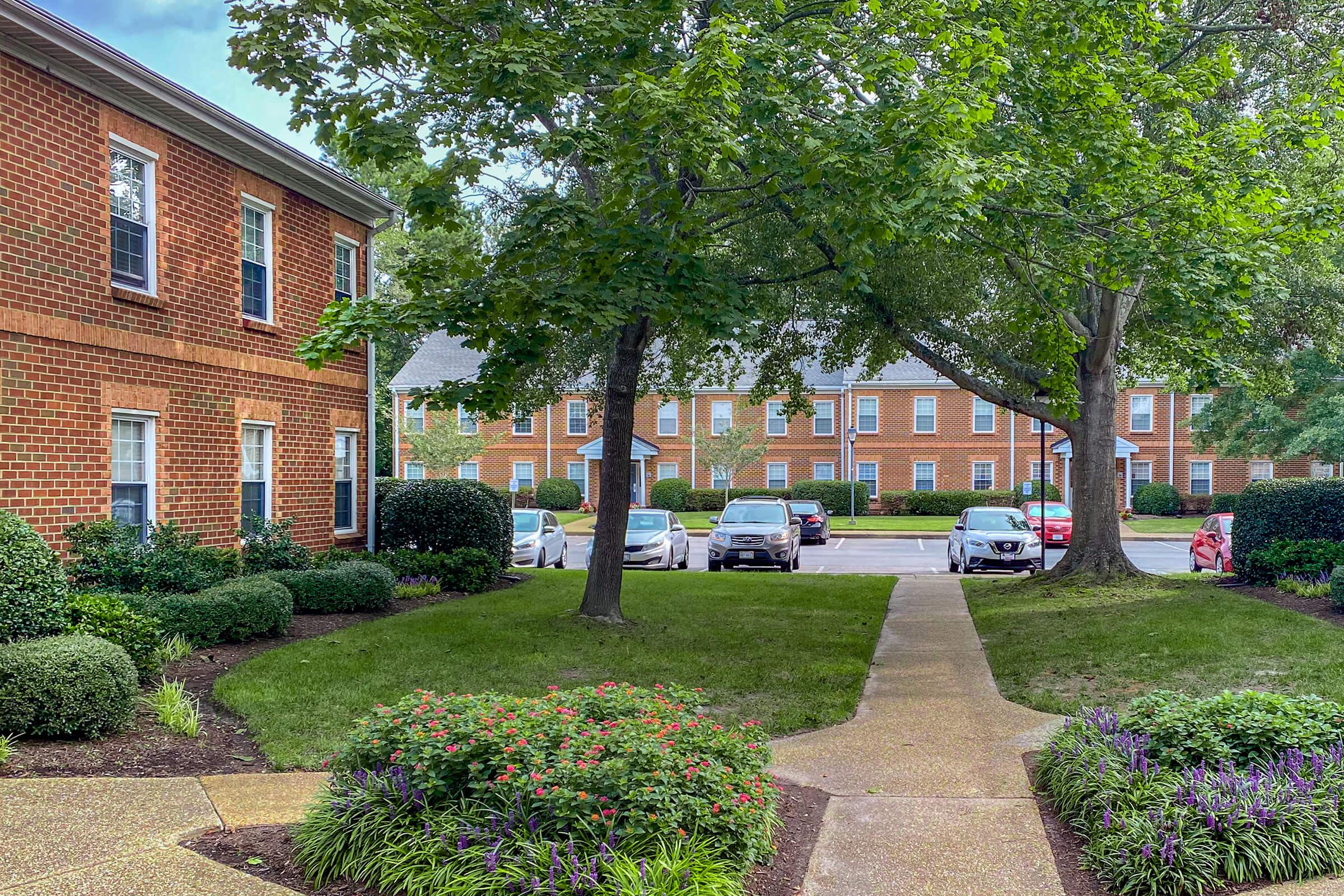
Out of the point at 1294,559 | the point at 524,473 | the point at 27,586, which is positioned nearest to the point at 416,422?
the point at 524,473

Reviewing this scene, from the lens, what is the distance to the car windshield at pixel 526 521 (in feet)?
75.8

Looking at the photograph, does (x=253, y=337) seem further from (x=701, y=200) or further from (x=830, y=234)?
(x=830, y=234)

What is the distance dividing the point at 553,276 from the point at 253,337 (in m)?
6.53

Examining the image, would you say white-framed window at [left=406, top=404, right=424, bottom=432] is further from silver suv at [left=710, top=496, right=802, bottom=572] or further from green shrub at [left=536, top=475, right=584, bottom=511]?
silver suv at [left=710, top=496, right=802, bottom=572]

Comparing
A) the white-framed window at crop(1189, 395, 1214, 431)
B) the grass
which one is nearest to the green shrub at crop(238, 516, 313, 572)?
the grass

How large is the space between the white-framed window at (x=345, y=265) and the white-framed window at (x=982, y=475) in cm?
3417

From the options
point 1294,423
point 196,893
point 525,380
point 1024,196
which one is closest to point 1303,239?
point 1024,196

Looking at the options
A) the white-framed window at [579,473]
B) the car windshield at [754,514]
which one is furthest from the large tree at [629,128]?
the white-framed window at [579,473]

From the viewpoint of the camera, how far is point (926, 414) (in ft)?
153

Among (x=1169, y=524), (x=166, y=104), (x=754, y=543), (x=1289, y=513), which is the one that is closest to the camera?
(x=166, y=104)

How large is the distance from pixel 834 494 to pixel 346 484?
30.6m

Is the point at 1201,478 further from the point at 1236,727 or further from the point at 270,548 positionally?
the point at 1236,727

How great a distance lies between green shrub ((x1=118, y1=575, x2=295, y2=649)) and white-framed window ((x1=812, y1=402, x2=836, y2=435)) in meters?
37.6

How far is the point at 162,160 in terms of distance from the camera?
1271cm
